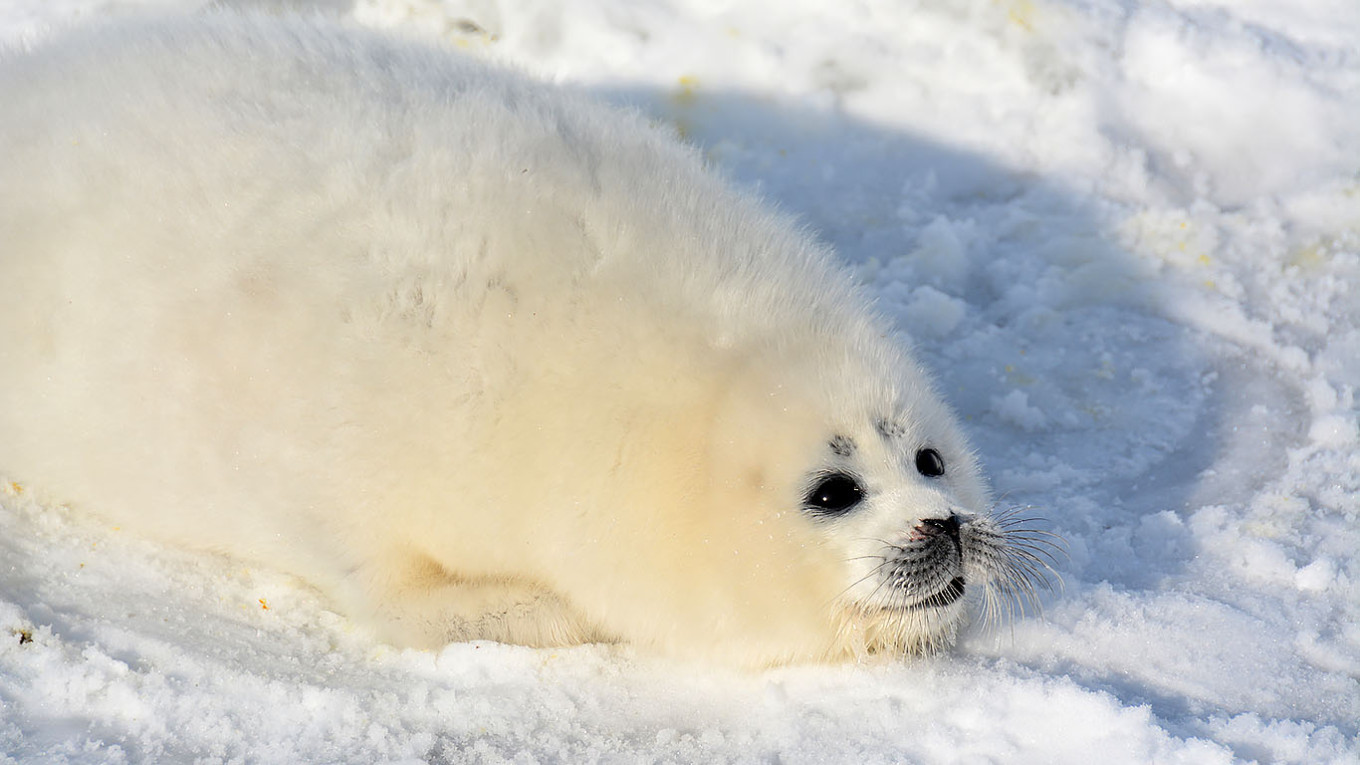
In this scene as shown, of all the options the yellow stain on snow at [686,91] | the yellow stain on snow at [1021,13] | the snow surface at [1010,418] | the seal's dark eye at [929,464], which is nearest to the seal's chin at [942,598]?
the snow surface at [1010,418]

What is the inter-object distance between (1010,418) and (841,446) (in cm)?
100

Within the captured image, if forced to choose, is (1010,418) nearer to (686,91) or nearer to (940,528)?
(940,528)

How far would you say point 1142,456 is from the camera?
3.15m

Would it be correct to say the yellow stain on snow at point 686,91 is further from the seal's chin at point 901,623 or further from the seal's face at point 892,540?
the seal's chin at point 901,623

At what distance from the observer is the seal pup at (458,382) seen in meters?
2.39

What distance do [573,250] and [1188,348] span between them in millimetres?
1933

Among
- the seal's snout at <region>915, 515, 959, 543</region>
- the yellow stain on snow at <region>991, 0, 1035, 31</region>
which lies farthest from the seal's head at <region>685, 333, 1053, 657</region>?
the yellow stain on snow at <region>991, 0, 1035, 31</region>

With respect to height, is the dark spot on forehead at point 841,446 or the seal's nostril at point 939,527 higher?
the dark spot on forehead at point 841,446

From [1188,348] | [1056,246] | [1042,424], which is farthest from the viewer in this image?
[1056,246]

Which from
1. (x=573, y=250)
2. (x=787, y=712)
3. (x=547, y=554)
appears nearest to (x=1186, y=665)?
(x=787, y=712)

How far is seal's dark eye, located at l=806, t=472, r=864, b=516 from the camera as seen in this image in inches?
94.5

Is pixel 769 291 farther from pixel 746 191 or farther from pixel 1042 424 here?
pixel 1042 424

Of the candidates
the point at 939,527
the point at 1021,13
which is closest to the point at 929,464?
the point at 939,527

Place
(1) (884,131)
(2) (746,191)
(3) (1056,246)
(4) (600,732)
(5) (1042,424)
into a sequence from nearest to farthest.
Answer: (4) (600,732) → (2) (746,191) → (5) (1042,424) → (3) (1056,246) → (1) (884,131)
